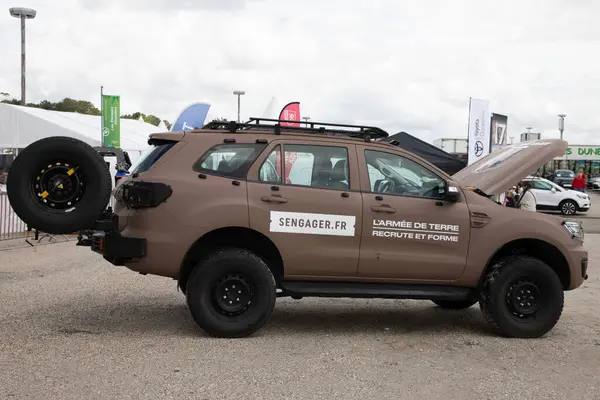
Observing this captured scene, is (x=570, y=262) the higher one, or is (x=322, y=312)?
(x=570, y=262)

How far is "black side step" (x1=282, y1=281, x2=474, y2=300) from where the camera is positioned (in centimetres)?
602

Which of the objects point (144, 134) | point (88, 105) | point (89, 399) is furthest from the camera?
point (88, 105)

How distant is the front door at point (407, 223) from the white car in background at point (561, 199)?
20.8 metres

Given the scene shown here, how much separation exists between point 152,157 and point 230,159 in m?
0.75

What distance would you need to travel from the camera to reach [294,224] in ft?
19.4

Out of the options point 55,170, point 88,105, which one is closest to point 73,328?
point 55,170

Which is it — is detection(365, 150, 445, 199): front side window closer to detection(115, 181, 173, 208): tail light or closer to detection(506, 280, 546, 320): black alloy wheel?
detection(506, 280, 546, 320): black alloy wheel

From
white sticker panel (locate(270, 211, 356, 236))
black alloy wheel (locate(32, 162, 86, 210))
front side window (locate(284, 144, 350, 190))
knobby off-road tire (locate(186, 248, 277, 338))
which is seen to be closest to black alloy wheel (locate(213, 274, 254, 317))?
knobby off-road tire (locate(186, 248, 277, 338))

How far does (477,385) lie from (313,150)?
104 inches

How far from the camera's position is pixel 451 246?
20.5ft

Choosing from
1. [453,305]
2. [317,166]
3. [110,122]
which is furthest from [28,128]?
[317,166]

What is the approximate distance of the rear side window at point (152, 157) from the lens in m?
5.98

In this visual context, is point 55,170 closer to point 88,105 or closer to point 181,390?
point 181,390

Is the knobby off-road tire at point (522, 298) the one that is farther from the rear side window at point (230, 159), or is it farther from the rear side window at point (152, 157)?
the rear side window at point (152, 157)
